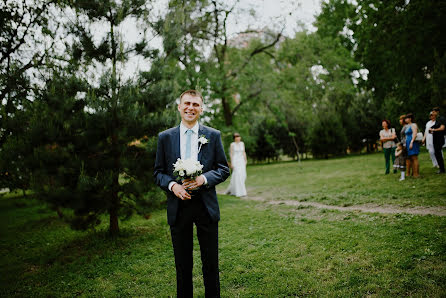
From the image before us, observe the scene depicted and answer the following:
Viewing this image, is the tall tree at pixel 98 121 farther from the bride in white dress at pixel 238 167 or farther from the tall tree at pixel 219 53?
the tall tree at pixel 219 53

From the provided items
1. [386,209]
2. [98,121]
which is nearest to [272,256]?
[386,209]

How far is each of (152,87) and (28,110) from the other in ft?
8.05

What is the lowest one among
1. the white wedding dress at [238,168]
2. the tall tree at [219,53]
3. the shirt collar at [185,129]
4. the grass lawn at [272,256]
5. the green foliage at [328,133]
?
the grass lawn at [272,256]

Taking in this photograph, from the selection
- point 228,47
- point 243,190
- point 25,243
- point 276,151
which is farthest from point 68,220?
point 276,151

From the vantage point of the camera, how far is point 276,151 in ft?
105

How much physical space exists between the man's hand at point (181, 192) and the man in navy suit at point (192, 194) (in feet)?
0.07

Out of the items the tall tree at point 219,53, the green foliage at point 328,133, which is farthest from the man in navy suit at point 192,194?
the green foliage at point 328,133

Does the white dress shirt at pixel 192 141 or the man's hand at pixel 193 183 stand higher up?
the white dress shirt at pixel 192 141

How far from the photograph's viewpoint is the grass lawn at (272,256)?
3.64 meters

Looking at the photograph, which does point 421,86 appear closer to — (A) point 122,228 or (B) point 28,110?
(A) point 122,228

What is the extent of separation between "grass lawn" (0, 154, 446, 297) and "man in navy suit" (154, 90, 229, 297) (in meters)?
0.99

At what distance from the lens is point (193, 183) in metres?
2.73

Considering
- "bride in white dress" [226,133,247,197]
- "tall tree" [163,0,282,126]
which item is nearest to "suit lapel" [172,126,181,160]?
"bride in white dress" [226,133,247,197]

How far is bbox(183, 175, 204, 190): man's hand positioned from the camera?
2725 mm
